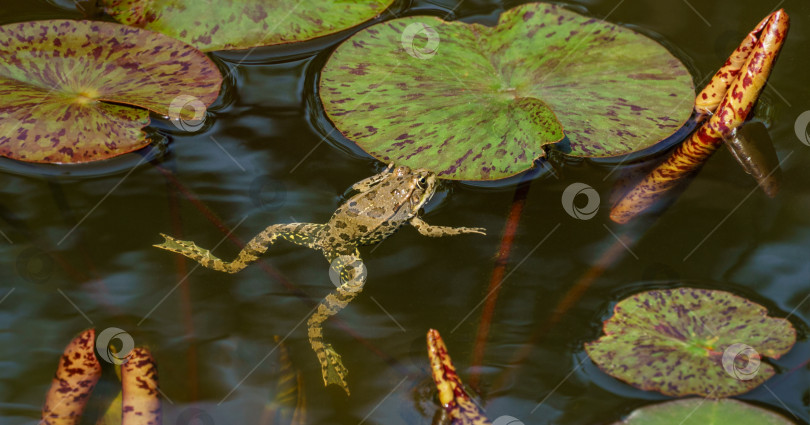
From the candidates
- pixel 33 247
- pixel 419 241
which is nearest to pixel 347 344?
pixel 419 241

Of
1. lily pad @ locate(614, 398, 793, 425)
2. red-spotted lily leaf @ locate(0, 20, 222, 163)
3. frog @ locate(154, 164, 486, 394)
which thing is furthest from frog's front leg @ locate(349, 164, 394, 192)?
lily pad @ locate(614, 398, 793, 425)

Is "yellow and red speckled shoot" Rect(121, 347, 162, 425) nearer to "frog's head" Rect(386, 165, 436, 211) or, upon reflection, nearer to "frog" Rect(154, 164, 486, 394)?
"frog" Rect(154, 164, 486, 394)

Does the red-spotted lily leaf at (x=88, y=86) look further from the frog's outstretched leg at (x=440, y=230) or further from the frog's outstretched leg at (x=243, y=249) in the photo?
the frog's outstretched leg at (x=440, y=230)

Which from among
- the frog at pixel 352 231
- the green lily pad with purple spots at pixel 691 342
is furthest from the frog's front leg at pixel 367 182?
the green lily pad with purple spots at pixel 691 342

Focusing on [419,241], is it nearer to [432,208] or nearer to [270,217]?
[432,208]

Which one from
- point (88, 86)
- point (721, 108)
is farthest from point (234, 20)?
point (721, 108)
